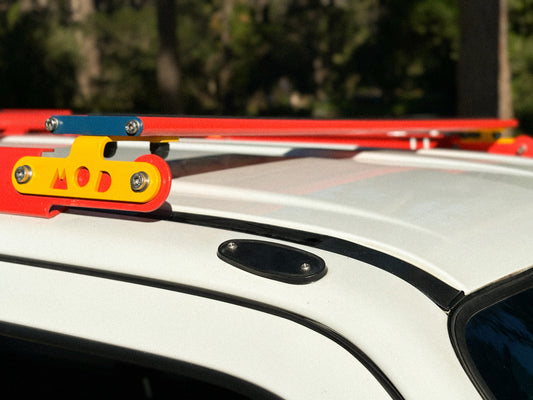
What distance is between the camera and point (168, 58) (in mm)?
13477

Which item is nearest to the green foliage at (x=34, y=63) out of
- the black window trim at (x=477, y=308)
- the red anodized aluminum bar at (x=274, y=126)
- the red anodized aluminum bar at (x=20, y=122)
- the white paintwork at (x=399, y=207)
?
the red anodized aluminum bar at (x=20, y=122)

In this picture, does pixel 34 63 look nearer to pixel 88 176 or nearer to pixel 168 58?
pixel 168 58

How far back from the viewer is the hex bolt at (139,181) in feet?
3.79


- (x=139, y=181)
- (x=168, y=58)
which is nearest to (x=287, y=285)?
(x=139, y=181)

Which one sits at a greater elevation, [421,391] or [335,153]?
[335,153]

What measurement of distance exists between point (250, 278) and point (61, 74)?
22.9m

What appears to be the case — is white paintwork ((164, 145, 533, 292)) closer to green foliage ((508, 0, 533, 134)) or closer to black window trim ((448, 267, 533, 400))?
black window trim ((448, 267, 533, 400))

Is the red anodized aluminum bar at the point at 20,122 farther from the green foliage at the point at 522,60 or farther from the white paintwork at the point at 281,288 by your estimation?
the green foliage at the point at 522,60

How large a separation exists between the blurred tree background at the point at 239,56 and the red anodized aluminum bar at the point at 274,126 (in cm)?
1161

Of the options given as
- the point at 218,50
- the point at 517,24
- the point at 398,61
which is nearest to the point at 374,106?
the point at 398,61

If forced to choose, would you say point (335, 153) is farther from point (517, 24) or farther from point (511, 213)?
point (517, 24)

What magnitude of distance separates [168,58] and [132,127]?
41.5 feet

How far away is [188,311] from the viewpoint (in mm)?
1103

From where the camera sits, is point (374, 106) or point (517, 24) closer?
point (517, 24)
